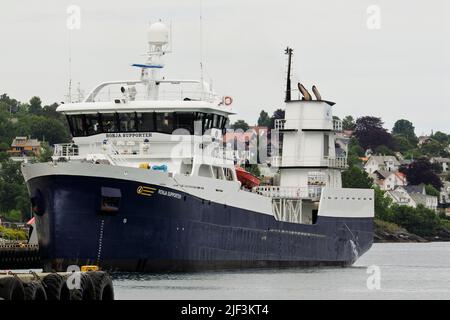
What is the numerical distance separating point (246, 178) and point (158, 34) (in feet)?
28.1

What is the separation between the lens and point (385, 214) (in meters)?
180

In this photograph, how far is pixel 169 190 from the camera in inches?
2320

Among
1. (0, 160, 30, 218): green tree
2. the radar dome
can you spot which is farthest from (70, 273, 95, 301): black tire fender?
(0, 160, 30, 218): green tree

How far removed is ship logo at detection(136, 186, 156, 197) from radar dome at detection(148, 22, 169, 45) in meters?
9.77

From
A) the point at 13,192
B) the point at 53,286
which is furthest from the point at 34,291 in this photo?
the point at 13,192

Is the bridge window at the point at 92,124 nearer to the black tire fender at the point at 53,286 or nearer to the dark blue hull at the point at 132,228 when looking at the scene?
the dark blue hull at the point at 132,228

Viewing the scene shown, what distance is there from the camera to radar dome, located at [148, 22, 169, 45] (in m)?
65.5

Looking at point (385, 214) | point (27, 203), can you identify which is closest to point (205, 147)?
point (27, 203)

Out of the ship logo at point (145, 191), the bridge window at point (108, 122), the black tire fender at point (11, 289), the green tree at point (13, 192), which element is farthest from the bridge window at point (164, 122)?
the green tree at point (13, 192)

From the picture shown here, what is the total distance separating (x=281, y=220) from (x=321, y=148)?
533 cm

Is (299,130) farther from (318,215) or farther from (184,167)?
(184,167)

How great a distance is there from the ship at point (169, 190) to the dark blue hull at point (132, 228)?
44mm

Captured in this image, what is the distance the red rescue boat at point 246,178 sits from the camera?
69188 millimetres
